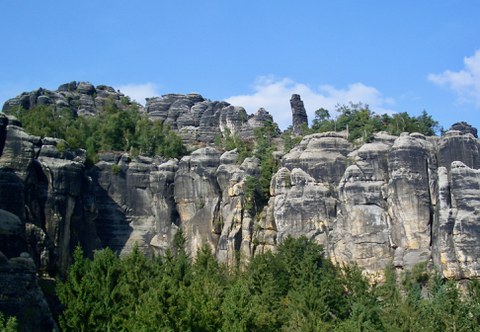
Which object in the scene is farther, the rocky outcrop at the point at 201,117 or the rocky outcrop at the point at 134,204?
the rocky outcrop at the point at 201,117

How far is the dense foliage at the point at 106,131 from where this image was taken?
196ft

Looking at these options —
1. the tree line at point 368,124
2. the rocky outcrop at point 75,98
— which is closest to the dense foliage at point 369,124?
the tree line at point 368,124

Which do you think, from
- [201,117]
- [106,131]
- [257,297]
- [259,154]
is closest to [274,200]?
[259,154]

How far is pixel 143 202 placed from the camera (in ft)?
189

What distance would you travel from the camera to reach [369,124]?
2288 inches

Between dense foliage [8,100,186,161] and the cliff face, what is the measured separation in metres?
2.91

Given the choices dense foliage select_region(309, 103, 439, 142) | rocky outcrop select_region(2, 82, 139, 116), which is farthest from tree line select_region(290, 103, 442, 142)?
rocky outcrop select_region(2, 82, 139, 116)

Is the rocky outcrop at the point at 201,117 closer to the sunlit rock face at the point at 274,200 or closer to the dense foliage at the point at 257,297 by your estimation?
the sunlit rock face at the point at 274,200

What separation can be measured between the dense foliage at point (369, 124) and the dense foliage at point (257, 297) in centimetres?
1341

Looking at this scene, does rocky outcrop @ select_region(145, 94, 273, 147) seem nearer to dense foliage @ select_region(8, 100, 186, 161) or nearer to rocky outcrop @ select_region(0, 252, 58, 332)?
dense foliage @ select_region(8, 100, 186, 161)

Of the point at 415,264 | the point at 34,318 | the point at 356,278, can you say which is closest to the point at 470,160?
the point at 415,264

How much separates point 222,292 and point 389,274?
39.2 ft

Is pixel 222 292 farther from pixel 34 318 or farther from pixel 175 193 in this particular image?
pixel 175 193

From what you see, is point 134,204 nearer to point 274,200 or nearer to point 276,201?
point 274,200
